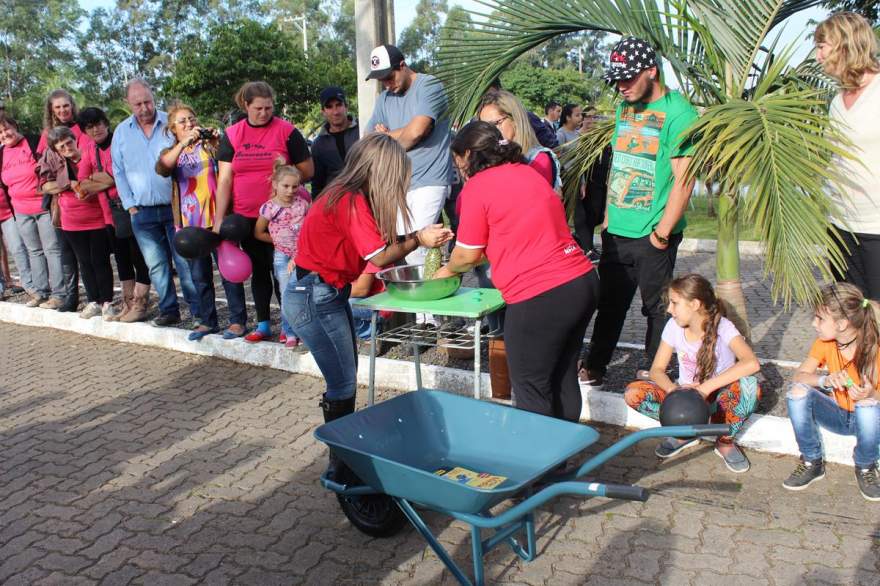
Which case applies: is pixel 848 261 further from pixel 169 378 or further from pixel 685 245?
pixel 685 245

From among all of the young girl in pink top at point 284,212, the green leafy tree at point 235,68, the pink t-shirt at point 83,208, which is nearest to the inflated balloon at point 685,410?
the young girl in pink top at point 284,212

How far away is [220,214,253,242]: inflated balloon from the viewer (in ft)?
19.7

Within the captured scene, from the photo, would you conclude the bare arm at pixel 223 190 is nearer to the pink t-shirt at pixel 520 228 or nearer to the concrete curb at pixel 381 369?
the concrete curb at pixel 381 369

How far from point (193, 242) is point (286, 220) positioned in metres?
0.71

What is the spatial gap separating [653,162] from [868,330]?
142cm

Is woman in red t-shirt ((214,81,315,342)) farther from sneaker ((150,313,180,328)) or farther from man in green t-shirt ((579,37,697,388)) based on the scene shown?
man in green t-shirt ((579,37,697,388))

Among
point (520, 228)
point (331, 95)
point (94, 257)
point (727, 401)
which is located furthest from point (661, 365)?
point (94, 257)

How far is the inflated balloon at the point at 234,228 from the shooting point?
599 cm

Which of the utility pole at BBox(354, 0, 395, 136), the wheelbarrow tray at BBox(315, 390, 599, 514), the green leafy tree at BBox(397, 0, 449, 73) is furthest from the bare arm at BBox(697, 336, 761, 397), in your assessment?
the green leafy tree at BBox(397, 0, 449, 73)

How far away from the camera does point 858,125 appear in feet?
12.2

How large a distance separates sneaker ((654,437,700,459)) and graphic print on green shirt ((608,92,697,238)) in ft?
3.83

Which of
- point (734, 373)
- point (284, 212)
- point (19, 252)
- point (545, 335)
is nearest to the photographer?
point (545, 335)

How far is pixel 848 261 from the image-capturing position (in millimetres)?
3982

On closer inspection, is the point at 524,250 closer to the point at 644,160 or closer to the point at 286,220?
the point at 644,160
